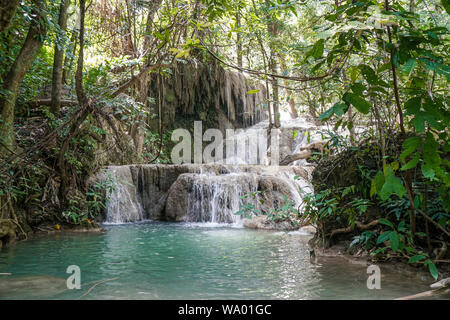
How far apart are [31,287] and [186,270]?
1499 mm

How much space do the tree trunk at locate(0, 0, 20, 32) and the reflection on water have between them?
2329mm

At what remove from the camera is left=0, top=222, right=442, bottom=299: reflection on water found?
9.67ft

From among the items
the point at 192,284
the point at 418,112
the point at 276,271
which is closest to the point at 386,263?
the point at 276,271

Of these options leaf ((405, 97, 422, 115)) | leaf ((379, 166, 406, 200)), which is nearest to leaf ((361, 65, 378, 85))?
leaf ((405, 97, 422, 115))

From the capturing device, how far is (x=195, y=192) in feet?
31.0

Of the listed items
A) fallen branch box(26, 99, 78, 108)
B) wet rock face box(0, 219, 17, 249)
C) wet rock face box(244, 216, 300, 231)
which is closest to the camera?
wet rock face box(0, 219, 17, 249)

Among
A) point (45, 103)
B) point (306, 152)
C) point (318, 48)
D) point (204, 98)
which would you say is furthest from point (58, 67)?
point (204, 98)

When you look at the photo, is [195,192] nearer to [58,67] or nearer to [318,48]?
[58,67]

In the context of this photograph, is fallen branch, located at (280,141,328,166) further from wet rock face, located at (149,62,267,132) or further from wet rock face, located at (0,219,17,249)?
wet rock face, located at (0,219,17,249)

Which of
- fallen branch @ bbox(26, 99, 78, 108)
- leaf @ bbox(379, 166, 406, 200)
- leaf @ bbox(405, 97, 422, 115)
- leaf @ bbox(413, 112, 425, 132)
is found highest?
fallen branch @ bbox(26, 99, 78, 108)

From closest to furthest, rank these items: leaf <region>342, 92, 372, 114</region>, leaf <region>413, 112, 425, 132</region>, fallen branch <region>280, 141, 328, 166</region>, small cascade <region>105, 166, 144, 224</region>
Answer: leaf <region>413, 112, 425, 132</region> → leaf <region>342, 92, 372, 114</region> → small cascade <region>105, 166, 144, 224</region> → fallen branch <region>280, 141, 328, 166</region>

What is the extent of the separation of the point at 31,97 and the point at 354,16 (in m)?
6.67

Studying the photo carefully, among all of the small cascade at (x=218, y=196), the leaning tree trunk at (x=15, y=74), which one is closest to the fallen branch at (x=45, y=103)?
the leaning tree trunk at (x=15, y=74)

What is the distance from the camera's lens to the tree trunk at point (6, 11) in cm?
296
